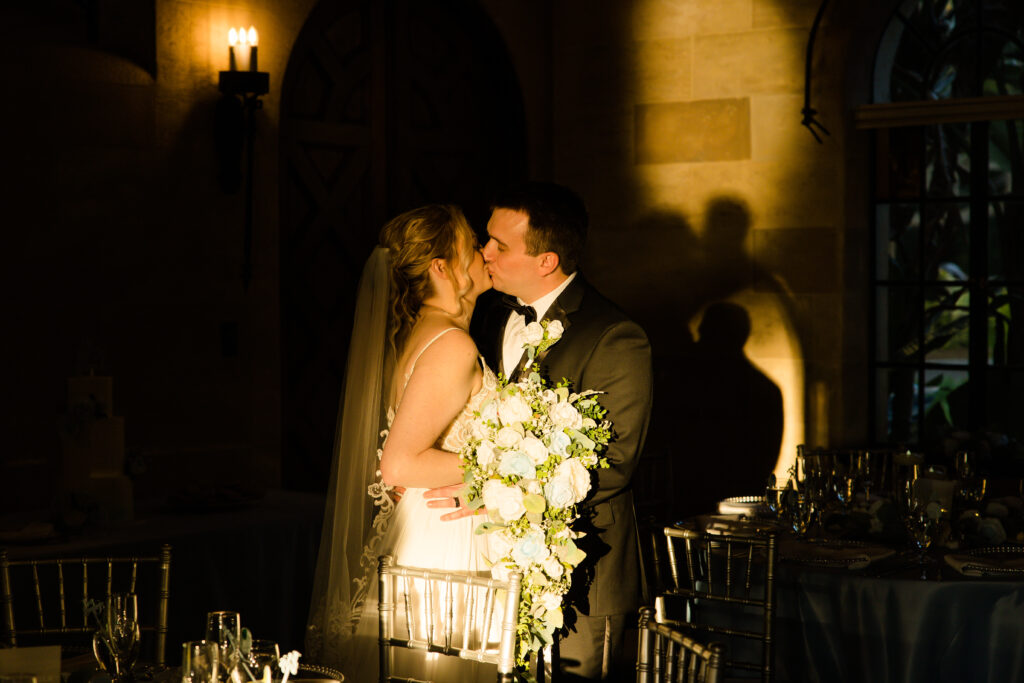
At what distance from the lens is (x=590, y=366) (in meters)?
2.78

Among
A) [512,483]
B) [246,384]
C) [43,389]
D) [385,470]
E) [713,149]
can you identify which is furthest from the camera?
[713,149]

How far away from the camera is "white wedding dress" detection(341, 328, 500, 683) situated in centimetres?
287

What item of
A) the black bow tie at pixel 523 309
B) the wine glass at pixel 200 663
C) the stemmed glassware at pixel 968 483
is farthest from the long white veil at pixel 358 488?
the stemmed glassware at pixel 968 483

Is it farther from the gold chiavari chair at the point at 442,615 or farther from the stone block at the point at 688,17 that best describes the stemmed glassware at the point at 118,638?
the stone block at the point at 688,17

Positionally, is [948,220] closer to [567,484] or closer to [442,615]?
[442,615]

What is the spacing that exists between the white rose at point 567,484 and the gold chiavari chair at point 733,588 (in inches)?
31.5

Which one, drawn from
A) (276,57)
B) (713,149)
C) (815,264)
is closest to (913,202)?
(815,264)

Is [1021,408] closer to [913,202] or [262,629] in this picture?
[913,202]

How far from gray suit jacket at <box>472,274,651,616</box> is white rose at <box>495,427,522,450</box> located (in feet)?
1.38

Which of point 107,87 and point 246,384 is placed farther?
point 246,384

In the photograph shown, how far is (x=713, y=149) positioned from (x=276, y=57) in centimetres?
243

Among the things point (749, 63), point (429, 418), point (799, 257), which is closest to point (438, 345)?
point (429, 418)

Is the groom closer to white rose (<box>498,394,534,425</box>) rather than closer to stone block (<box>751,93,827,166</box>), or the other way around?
white rose (<box>498,394,534,425</box>)

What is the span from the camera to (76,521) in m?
3.82
